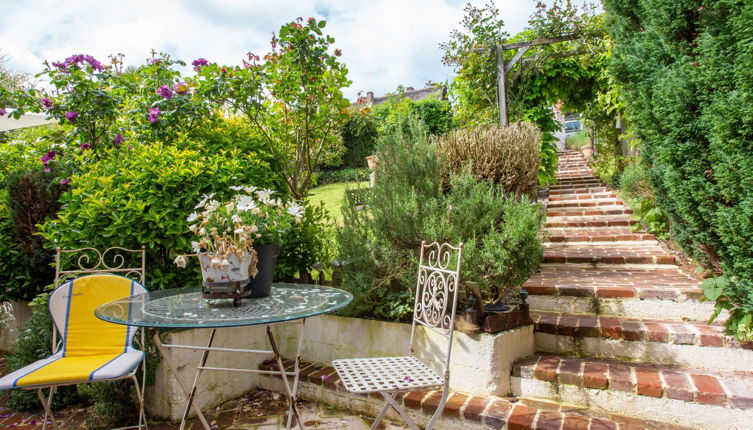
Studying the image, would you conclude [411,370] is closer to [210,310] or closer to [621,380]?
[210,310]

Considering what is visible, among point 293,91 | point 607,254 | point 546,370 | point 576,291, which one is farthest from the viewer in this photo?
point 607,254

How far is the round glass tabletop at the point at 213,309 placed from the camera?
1.88m

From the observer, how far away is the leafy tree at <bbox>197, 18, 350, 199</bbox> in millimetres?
3924

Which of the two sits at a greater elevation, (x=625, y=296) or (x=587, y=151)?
(x=587, y=151)

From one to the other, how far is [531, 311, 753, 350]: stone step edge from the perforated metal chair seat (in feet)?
4.27

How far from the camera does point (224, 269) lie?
2139 millimetres

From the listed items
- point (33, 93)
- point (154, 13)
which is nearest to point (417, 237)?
point (154, 13)

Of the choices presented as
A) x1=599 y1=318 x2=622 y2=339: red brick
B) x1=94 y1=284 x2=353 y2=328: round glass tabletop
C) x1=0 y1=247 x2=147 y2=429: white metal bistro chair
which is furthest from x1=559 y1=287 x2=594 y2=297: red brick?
x1=0 y1=247 x2=147 y2=429: white metal bistro chair

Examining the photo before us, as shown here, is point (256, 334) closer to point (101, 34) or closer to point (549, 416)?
point (549, 416)

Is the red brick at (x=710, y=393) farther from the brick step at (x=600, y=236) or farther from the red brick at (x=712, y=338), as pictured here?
the brick step at (x=600, y=236)

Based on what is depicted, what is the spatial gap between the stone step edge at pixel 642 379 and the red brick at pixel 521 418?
0.27 m

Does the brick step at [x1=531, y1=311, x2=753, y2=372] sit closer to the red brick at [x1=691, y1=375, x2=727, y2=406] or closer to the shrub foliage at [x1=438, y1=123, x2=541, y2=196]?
the red brick at [x1=691, y1=375, x2=727, y2=406]

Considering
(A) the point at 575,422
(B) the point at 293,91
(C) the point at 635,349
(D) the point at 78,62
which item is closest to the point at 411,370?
(A) the point at 575,422

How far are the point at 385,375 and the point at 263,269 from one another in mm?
867
